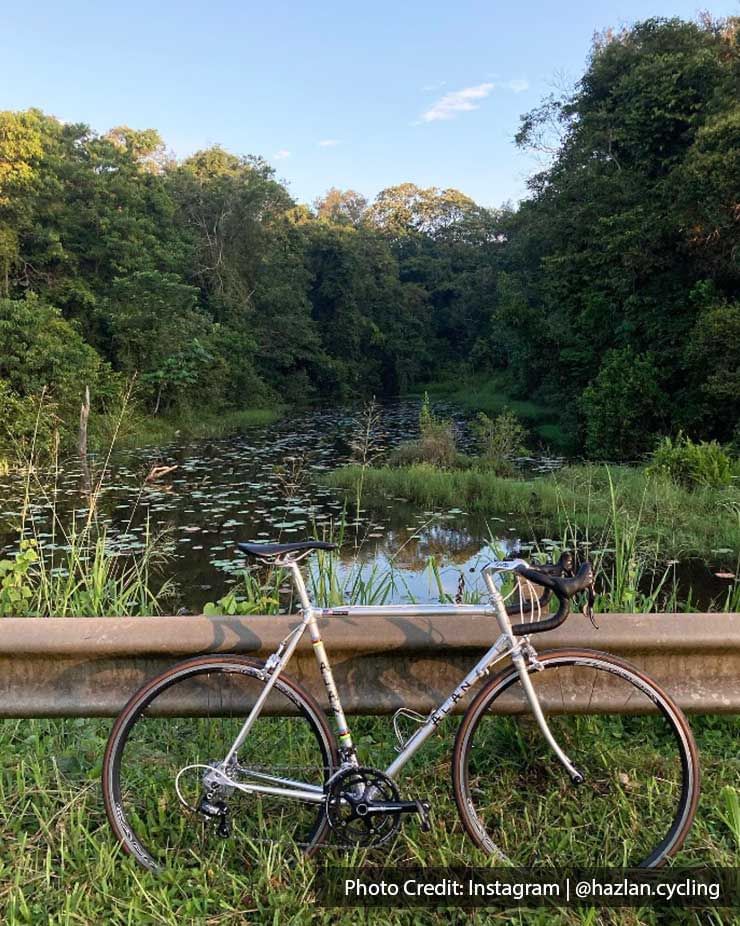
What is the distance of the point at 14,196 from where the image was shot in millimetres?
22500

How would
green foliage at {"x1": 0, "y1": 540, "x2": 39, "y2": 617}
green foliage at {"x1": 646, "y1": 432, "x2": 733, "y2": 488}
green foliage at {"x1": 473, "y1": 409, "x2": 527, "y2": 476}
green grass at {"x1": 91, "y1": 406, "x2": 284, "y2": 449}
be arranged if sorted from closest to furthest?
green foliage at {"x1": 0, "y1": 540, "x2": 39, "y2": 617} → green foliage at {"x1": 646, "y1": 432, "x2": 733, "y2": 488} → green foliage at {"x1": 473, "y1": 409, "x2": 527, "y2": 476} → green grass at {"x1": 91, "y1": 406, "x2": 284, "y2": 449}

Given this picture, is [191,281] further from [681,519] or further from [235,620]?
[235,620]

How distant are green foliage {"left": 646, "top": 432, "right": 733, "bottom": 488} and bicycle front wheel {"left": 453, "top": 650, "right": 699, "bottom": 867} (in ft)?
33.6

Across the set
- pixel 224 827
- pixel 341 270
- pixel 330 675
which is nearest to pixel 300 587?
pixel 330 675

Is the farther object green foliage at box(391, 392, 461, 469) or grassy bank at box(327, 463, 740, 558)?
green foliage at box(391, 392, 461, 469)

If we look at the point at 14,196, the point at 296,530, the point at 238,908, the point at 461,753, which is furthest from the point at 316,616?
the point at 14,196

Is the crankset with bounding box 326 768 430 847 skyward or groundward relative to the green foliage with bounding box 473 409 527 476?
Result: skyward

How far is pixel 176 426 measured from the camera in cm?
2533

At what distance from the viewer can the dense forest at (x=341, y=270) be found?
17.1 metres

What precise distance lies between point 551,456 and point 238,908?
61.9 ft

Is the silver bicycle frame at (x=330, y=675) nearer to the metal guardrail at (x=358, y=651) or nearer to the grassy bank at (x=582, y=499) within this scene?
the metal guardrail at (x=358, y=651)

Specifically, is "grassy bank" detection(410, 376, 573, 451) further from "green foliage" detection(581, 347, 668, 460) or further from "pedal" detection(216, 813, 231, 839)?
"pedal" detection(216, 813, 231, 839)

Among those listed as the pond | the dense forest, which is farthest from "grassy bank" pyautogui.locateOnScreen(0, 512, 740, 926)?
the dense forest

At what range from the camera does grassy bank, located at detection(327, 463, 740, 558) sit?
31.9 ft
